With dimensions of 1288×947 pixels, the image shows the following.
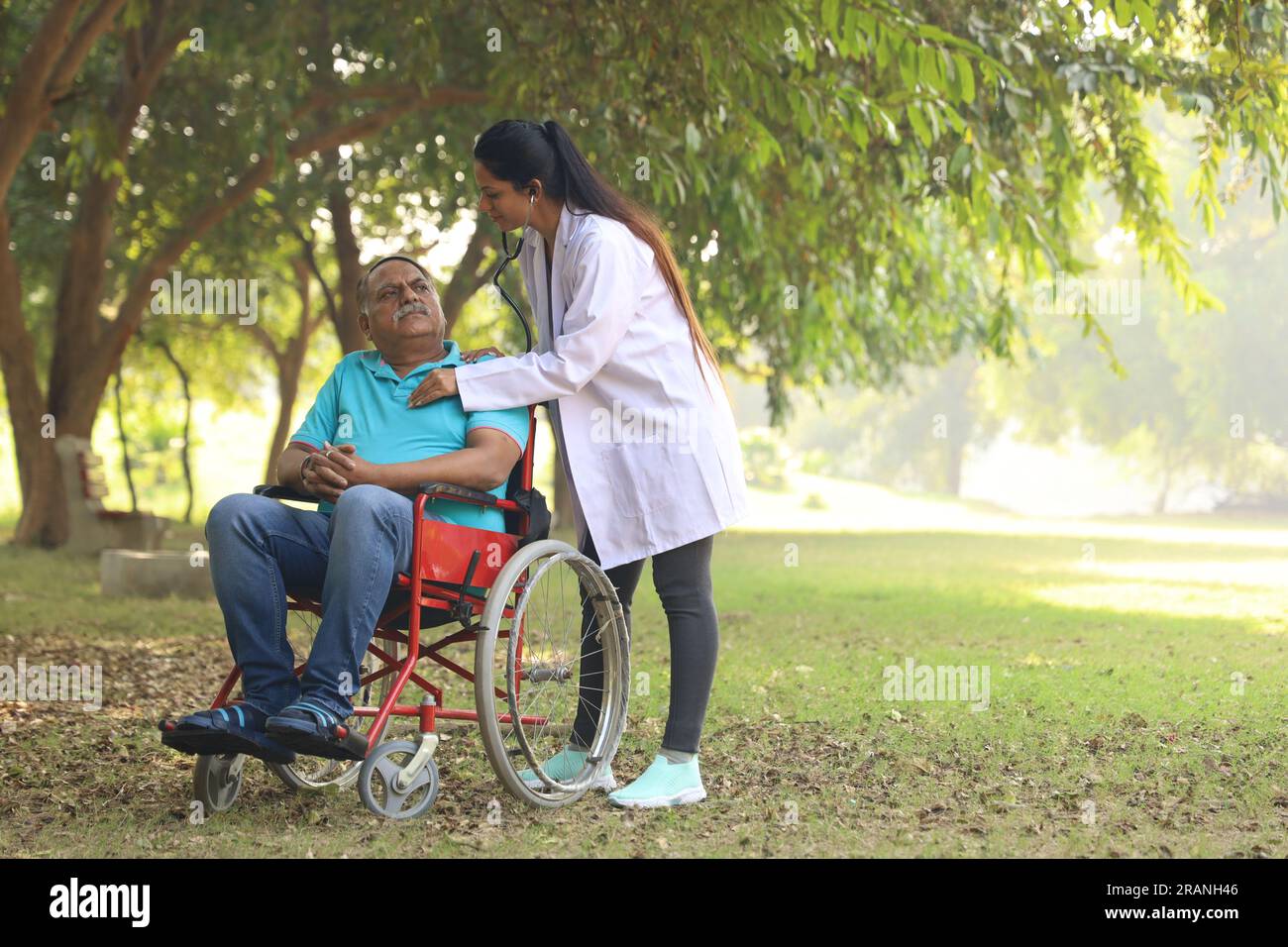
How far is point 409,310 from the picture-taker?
400cm

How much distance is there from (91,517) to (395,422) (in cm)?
1015

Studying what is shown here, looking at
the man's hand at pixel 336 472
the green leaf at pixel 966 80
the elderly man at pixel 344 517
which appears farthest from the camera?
the green leaf at pixel 966 80

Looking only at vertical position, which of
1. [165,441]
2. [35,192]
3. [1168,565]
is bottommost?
[1168,565]

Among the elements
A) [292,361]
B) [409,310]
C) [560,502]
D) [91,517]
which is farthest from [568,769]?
[292,361]

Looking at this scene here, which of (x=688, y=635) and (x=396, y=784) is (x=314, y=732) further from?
(x=688, y=635)

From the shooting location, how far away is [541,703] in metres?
5.05

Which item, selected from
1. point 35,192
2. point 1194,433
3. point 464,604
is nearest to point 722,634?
point 464,604

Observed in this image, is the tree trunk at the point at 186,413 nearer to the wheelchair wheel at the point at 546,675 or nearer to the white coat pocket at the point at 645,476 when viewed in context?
the wheelchair wheel at the point at 546,675

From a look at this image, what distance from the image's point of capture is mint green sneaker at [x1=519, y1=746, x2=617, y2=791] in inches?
159

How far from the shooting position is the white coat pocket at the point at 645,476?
387cm

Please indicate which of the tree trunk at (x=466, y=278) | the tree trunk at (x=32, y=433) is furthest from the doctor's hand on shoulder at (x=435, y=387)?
the tree trunk at (x=466, y=278)

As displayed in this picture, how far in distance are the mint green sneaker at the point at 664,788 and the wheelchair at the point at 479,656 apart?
0.46 feet
